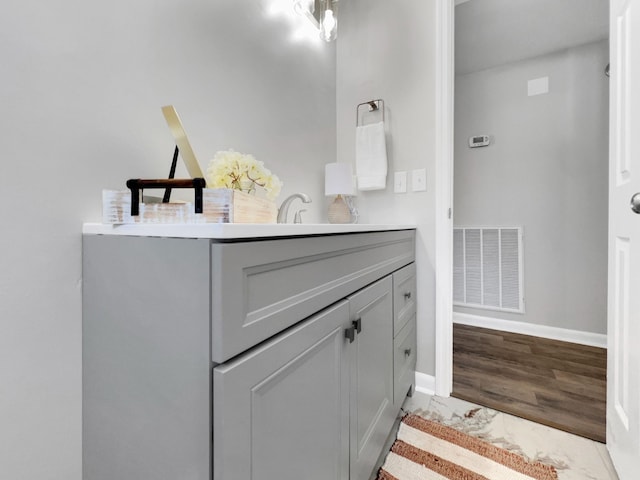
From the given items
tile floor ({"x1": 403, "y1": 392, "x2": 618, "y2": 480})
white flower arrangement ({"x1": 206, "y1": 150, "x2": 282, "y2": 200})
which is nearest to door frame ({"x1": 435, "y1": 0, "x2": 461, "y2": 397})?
tile floor ({"x1": 403, "y1": 392, "x2": 618, "y2": 480})

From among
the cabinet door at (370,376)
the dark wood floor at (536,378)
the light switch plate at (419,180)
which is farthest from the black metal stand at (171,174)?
the dark wood floor at (536,378)

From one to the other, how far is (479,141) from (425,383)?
2080mm

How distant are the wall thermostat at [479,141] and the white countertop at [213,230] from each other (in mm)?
2424

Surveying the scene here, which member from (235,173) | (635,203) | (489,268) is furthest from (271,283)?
(489,268)

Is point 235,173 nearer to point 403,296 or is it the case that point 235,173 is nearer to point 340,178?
point 340,178

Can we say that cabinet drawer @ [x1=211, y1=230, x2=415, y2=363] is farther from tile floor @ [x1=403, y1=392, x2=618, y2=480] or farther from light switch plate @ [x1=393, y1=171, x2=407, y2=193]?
tile floor @ [x1=403, y1=392, x2=618, y2=480]

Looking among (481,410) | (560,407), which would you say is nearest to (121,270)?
(481,410)

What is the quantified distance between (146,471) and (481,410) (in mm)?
1492

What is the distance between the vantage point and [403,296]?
1383mm

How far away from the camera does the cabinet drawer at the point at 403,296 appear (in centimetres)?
125

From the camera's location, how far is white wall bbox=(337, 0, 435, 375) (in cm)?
162

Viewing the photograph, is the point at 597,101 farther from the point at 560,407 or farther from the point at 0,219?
the point at 0,219

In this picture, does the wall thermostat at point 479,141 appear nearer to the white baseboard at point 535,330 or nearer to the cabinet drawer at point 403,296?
the white baseboard at point 535,330

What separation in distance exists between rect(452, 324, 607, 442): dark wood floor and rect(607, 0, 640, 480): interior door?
30cm
